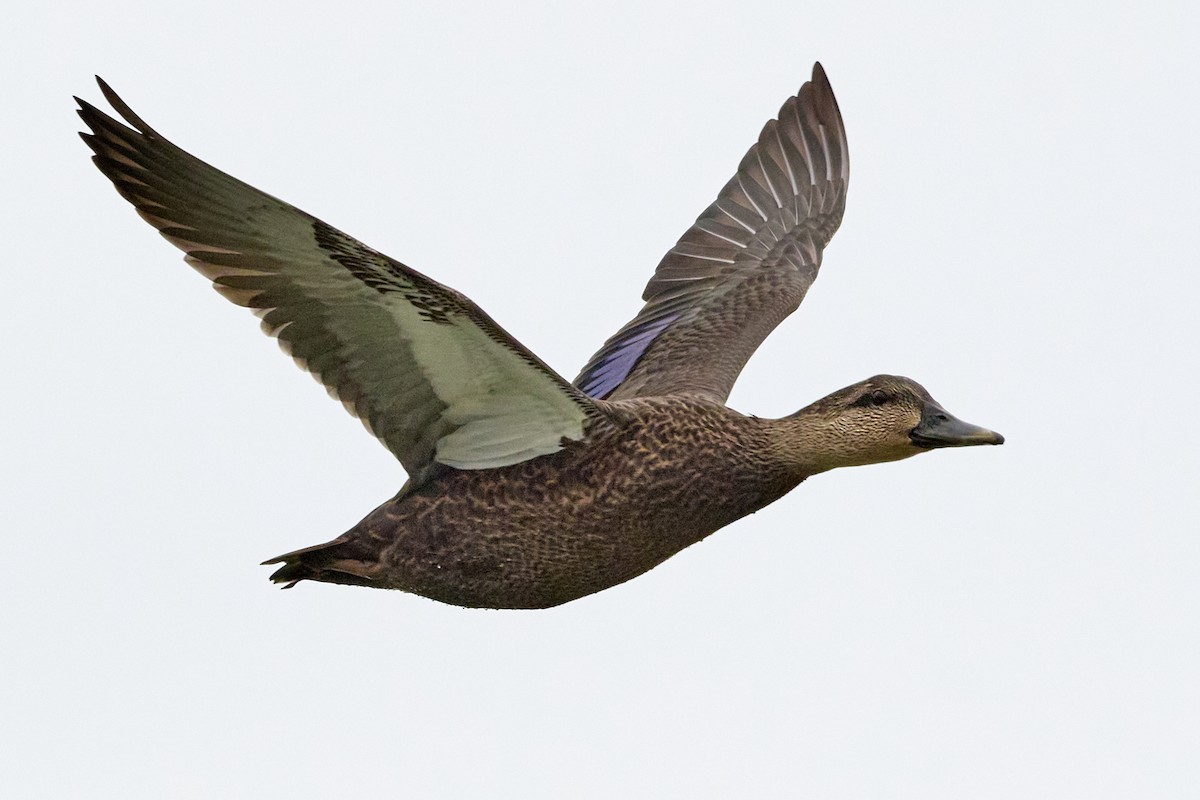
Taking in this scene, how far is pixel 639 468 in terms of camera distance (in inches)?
414

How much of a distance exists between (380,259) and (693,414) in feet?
7.09

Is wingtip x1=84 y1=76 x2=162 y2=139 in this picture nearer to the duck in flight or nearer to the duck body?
the duck in flight

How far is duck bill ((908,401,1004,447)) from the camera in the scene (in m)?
10.5

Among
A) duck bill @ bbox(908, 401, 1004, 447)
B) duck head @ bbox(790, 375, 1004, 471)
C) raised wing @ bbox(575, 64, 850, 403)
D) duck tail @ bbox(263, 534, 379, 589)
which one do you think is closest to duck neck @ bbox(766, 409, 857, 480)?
duck head @ bbox(790, 375, 1004, 471)

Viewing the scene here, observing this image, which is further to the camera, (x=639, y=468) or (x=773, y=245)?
(x=773, y=245)

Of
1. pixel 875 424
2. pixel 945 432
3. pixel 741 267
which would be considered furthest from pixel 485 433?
pixel 741 267

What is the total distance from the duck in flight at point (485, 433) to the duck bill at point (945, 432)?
10mm

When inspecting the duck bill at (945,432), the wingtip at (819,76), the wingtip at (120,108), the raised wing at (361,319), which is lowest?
the duck bill at (945,432)

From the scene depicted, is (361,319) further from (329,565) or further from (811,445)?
(811,445)

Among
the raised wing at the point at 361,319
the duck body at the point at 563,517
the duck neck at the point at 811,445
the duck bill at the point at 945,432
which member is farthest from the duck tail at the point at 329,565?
the duck bill at the point at 945,432

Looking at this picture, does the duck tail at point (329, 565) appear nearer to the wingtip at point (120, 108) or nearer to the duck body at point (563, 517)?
the duck body at point (563, 517)

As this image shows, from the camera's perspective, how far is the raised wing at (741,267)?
42.0ft

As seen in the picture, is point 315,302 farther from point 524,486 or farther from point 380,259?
point 524,486

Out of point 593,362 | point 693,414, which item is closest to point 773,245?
point 593,362
